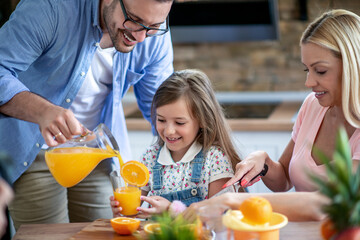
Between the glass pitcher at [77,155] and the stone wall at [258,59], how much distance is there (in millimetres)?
2133

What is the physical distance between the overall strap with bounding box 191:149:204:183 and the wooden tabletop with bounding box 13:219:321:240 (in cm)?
45

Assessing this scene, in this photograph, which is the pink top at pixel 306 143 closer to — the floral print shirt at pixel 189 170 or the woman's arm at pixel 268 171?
the woman's arm at pixel 268 171

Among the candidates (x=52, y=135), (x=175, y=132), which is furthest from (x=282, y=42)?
(x=52, y=135)

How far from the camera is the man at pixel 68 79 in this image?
153 centimetres

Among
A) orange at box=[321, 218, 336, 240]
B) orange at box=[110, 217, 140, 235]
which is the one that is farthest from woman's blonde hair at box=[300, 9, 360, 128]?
orange at box=[110, 217, 140, 235]

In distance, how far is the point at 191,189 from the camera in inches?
69.6

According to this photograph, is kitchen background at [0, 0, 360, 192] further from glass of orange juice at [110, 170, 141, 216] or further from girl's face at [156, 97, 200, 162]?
glass of orange juice at [110, 170, 141, 216]

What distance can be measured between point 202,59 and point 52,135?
94.1 inches

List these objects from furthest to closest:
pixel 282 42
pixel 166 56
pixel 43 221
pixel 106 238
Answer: pixel 282 42, pixel 166 56, pixel 43 221, pixel 106 238

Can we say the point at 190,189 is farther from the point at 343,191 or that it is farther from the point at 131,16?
the point at 343,191

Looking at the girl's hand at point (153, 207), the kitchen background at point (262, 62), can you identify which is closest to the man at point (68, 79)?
the girl's hand at point (153, 207)

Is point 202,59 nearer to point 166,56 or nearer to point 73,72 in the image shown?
point 166,56

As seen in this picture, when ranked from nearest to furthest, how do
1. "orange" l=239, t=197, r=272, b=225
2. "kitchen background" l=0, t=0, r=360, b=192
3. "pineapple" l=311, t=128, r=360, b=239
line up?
1. "pineapple" l=311, t=128, r=360, b=239
2. "orange" l=239, t=197, r=272, b=225
3. "kitchen background" l=0, t=0, r=360, b=192

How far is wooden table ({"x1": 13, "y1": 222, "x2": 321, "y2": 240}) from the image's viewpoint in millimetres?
1259
